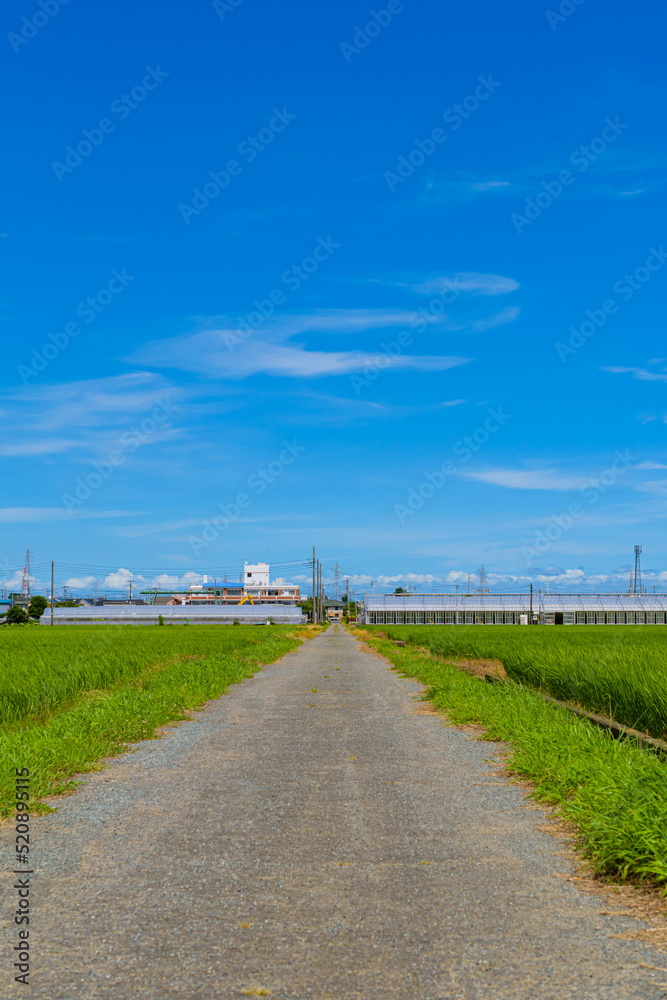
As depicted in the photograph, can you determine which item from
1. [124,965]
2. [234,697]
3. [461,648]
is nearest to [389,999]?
[124,965]

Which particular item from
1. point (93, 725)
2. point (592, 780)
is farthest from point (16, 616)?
point (592, 780)

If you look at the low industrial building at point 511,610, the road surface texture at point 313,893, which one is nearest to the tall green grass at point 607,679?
the road surface texture at point 313,893

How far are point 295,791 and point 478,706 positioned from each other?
20.0 feet

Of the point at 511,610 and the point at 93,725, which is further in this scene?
the point at 511,610

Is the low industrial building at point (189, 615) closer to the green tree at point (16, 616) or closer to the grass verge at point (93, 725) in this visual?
the green tree at point (16, 616)

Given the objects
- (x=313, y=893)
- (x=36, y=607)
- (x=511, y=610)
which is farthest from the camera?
(x=36, y=607)

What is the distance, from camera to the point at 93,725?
1046 cm

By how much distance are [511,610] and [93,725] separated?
107 metres

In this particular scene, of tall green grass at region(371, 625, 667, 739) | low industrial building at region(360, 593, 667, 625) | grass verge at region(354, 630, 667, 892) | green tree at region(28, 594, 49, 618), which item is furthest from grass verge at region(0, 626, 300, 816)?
green tree at region(28, 594, 49, 618)

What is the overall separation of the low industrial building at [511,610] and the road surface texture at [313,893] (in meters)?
102

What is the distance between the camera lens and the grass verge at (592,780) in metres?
5.21

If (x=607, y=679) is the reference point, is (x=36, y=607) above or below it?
below

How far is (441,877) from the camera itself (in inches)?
202

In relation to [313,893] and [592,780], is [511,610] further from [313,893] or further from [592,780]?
[313,893]
